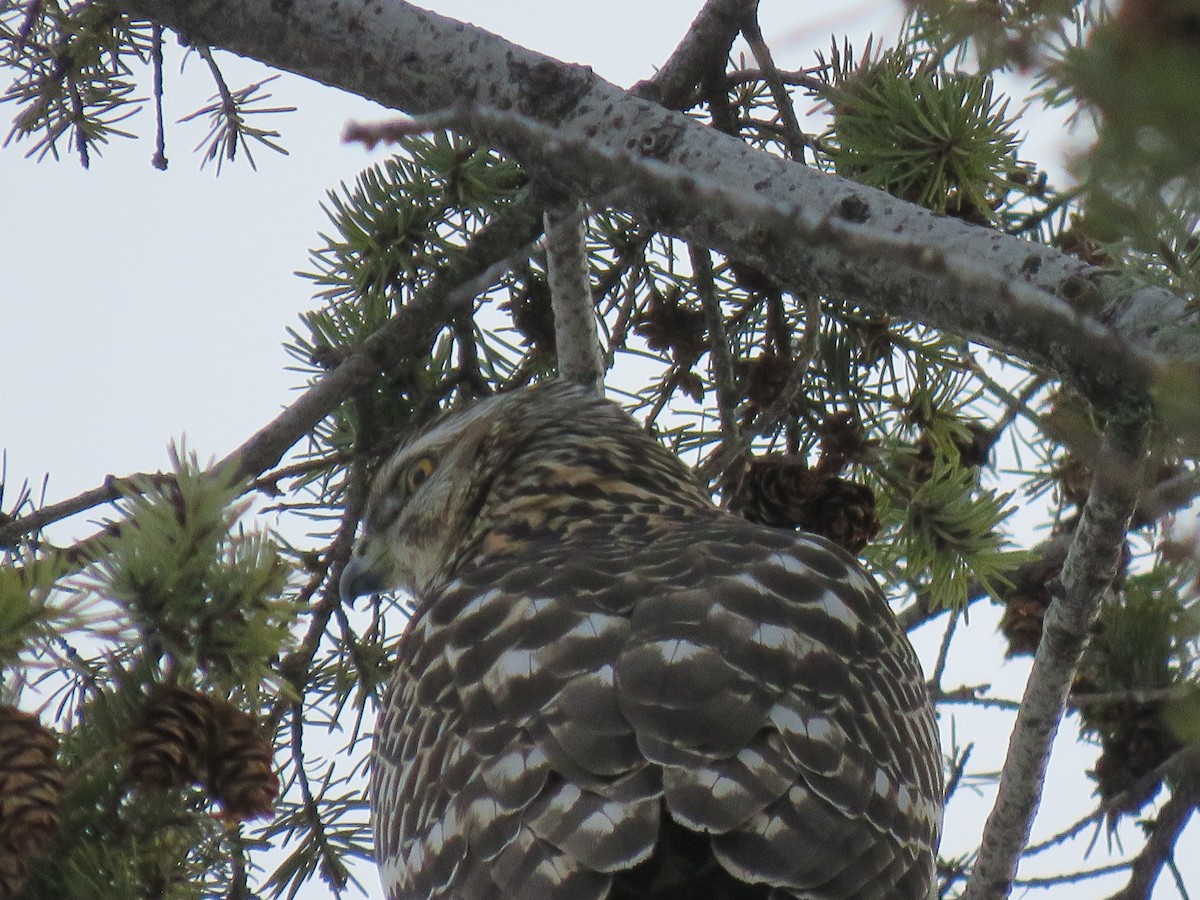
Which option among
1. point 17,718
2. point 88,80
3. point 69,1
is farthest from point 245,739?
point 69,1

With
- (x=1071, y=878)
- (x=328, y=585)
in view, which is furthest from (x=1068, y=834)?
(x=328, y=585)

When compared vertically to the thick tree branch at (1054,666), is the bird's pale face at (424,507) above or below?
above

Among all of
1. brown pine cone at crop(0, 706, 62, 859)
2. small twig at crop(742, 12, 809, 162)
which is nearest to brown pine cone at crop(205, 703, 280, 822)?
brown pine cone at crop(0, 706, 62, 859)

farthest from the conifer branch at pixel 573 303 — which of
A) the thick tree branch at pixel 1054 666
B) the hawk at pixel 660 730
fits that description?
the thick tree branch at pixel 1054 666

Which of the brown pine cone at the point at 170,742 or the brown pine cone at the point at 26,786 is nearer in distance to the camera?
the brown pine cone at the point at 26,786

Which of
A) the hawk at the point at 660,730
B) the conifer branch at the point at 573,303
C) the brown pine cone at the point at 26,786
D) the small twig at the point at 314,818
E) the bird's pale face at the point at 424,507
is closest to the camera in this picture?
the brown pine cone at the point at 26,786

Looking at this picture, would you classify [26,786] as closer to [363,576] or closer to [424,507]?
[363,576]

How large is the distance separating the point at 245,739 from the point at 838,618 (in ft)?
4.37

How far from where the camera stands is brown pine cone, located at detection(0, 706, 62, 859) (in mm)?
1886

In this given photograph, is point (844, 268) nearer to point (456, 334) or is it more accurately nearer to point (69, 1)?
point (456, 334)

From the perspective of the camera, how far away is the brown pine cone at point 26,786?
1886 millimetres

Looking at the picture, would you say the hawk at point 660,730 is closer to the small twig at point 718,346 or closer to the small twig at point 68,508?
the small twig at point 718,346

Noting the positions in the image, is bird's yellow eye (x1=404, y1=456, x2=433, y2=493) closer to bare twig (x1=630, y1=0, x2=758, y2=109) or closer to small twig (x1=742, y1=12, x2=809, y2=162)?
bare twig (x1=630, y1=0, x2=758, y2=109)

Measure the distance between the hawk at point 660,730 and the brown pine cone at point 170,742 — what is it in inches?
25.0
